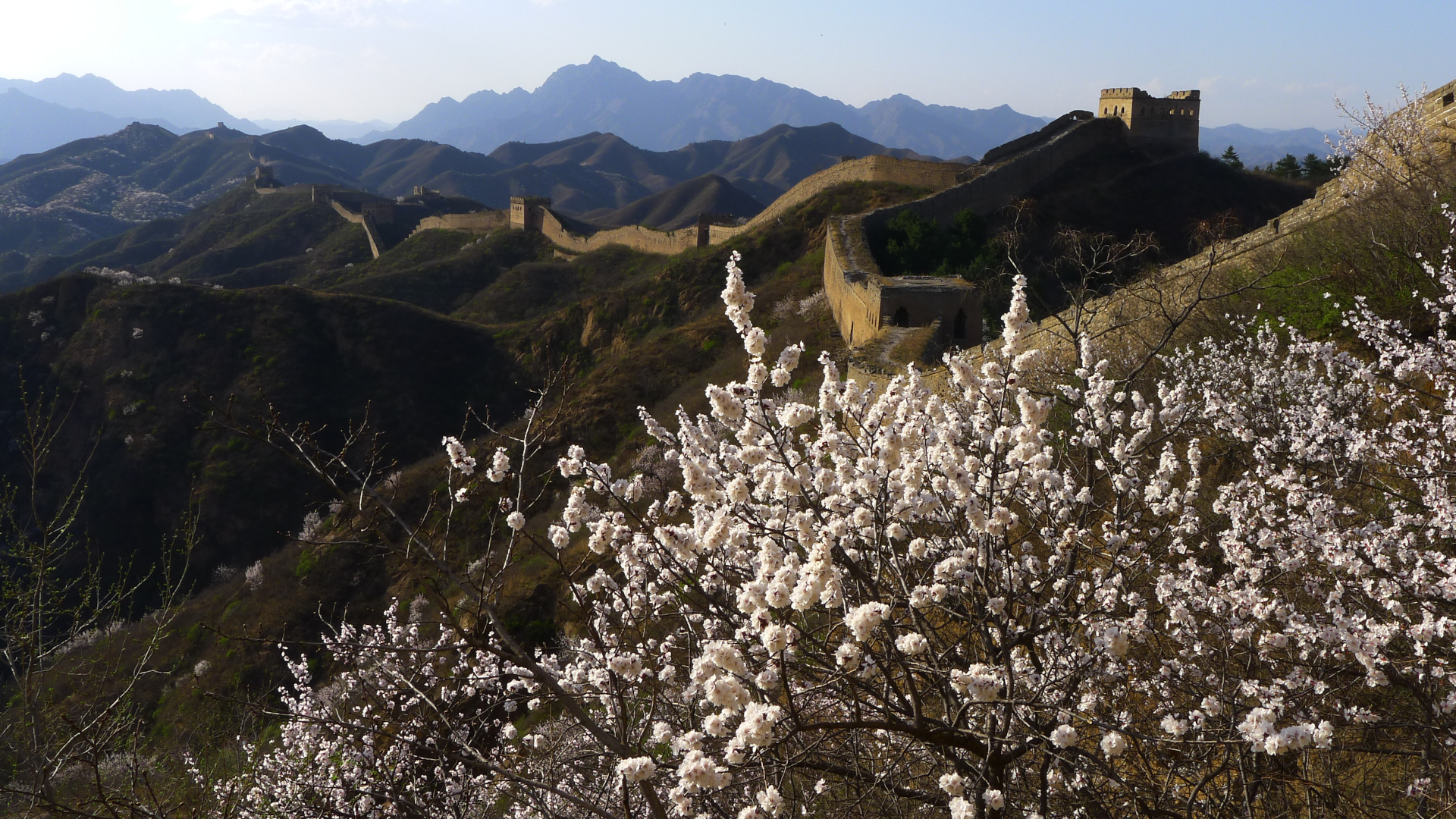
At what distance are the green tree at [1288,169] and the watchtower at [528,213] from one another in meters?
41.7

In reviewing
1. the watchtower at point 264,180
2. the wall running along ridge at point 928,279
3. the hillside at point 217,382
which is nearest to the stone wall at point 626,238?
the hillside at point 217,382

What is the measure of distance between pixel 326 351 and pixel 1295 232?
33.6m

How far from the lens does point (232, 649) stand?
17.7 meters

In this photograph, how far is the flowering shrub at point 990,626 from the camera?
3150 millimetres

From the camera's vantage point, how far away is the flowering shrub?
3.15m

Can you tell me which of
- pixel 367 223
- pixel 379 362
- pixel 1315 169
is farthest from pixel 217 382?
pixel 1315 169

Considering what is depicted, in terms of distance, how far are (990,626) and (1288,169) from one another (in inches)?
1839

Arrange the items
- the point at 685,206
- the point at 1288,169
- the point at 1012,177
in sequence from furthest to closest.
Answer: the point at 685,206, the point at 1288,169, the point at 1012,177

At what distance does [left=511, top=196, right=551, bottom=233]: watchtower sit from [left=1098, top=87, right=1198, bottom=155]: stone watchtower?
34.7 metres

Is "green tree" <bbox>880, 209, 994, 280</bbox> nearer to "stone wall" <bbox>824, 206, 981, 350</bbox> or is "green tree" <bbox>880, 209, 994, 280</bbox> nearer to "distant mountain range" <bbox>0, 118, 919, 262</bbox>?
"stone wall" <bbox>824, 206, 981, 350</bbox>

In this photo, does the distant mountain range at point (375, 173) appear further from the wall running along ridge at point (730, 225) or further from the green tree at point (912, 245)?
the green tree at point (912, 245)

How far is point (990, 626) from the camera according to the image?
404 cm

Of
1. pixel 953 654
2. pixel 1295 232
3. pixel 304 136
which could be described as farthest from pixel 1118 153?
pixel 304 136

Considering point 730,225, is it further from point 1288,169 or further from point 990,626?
point 990,626
